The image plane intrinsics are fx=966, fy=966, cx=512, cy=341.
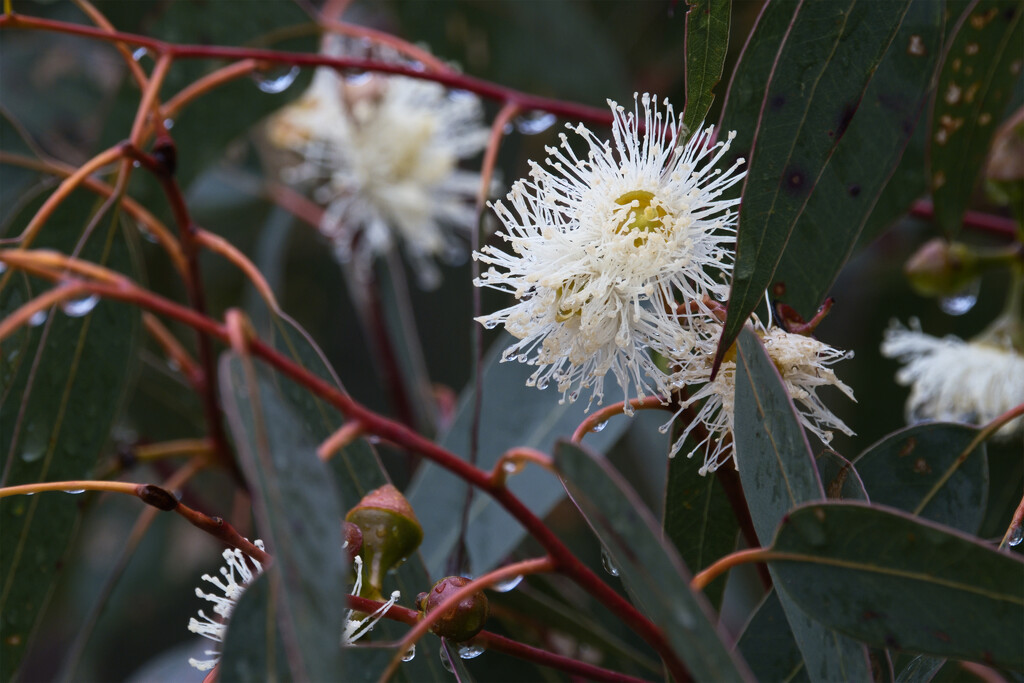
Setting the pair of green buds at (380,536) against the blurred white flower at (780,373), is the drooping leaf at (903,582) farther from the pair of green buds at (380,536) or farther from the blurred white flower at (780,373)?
the pair of green buds at (380,536)

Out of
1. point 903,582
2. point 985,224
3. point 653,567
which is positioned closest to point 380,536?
point 653,567

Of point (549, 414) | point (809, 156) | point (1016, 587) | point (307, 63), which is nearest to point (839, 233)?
point (809, 156)

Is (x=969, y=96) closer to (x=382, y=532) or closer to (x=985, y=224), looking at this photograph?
(x=985, y=224)

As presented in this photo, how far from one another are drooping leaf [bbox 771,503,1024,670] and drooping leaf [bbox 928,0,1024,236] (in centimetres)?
52

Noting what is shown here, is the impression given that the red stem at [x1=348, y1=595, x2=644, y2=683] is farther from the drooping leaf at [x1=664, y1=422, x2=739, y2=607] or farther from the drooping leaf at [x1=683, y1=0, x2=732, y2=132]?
the drooping leaf at [x1=683, y1=0, x2=732, y2=132]

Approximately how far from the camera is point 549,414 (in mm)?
1078

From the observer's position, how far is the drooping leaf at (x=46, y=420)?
2.94ft

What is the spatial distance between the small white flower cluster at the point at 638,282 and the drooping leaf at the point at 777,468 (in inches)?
1.9

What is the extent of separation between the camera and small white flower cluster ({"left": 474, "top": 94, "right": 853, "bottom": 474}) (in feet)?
2.25

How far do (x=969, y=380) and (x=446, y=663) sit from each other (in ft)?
2.47

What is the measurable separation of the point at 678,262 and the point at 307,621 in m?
0.35

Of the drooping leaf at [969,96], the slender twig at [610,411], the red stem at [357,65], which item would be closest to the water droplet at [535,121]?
the red stem at [357,65]

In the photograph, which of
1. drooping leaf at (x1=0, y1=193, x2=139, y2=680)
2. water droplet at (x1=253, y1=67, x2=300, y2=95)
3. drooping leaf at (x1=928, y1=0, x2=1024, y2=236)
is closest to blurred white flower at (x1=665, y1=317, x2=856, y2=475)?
drooping leaf at (x1=928, y1=0, x2=1024, y2=236)

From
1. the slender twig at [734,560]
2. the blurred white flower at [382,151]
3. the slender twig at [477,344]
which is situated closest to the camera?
the slender twig at [734,560]
